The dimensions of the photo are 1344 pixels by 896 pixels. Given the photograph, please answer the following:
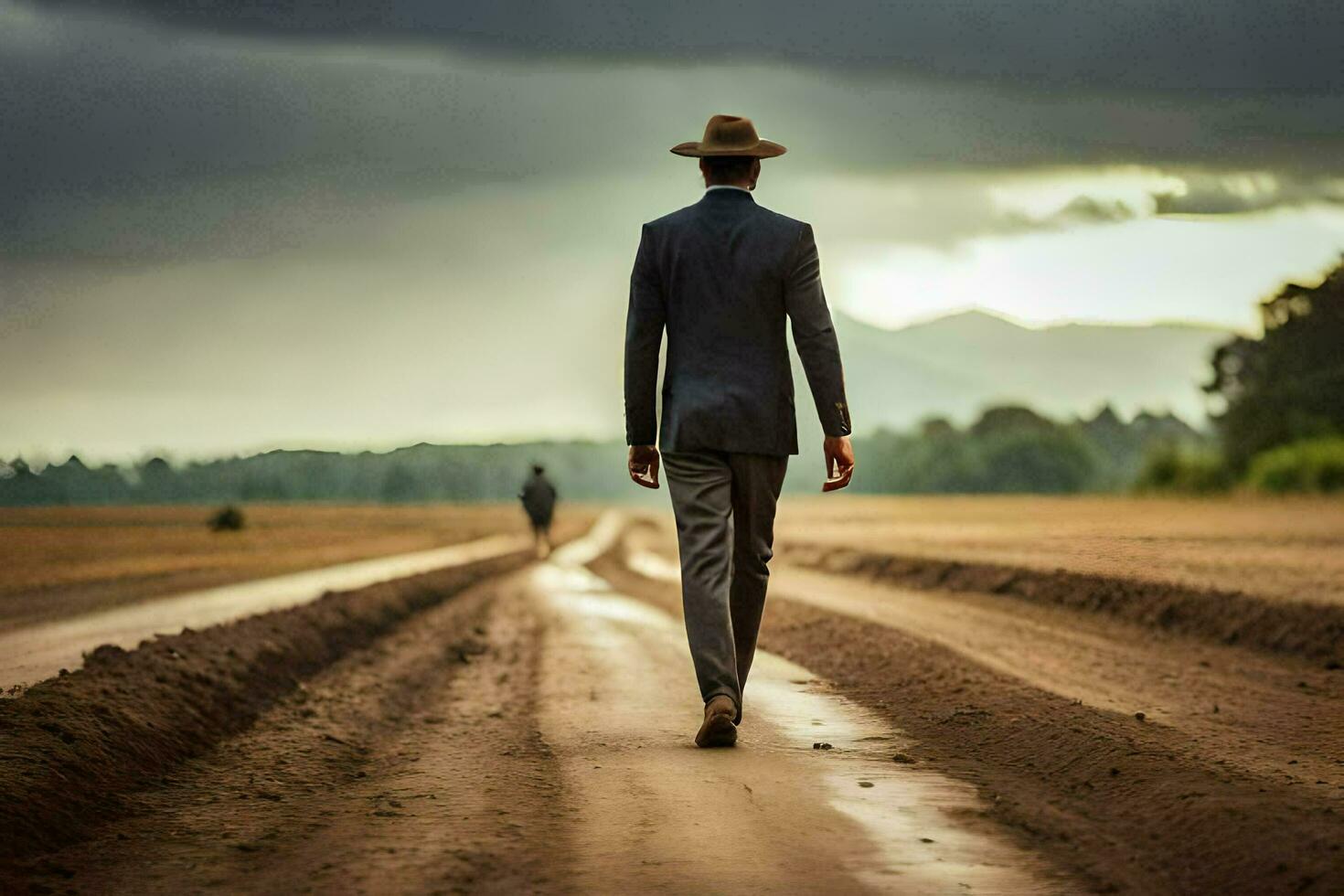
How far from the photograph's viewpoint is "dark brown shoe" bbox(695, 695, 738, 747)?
288 inches

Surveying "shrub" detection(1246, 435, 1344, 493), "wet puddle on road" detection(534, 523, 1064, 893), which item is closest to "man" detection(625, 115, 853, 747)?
"wet puddle on road" detection(534, 523, 1064, 893)

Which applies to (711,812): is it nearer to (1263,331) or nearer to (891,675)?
(891,675)

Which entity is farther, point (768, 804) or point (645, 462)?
point (645, 462)

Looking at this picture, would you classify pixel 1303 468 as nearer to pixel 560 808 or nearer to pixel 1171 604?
pixel 1171 604

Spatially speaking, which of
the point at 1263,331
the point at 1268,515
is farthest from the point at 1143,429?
the point at 1268,515

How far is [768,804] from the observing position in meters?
5.97

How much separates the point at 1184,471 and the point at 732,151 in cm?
6213

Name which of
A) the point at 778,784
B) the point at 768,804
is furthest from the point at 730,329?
the point at 768,804

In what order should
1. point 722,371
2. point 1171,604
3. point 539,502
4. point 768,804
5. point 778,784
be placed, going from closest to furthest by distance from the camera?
point 768,804, point 778,784, point 722,371, point 1171,604, point 539,502

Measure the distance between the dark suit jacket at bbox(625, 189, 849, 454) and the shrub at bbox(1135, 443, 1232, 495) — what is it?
58297 mm

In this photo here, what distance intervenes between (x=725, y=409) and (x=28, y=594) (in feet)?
65.2

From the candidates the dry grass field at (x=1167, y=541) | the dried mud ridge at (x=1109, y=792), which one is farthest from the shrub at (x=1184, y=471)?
the dried mud ridge at (x=1109, y=792)

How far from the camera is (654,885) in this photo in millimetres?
4770

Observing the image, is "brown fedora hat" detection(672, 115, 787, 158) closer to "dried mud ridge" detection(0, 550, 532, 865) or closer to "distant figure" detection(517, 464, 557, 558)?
"dried mud ridge" detection(0, 550, 532, 865)
